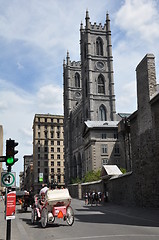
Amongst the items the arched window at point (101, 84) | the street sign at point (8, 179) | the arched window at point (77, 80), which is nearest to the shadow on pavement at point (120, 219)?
the street sign at point (8, 179)

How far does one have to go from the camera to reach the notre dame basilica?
6222 cm

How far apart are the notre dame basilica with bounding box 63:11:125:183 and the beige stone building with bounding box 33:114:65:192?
14.0m

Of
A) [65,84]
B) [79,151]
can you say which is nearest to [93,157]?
[79,151]

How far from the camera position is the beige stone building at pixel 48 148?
107 metres

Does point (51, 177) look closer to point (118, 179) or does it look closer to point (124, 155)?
point (124, 155)

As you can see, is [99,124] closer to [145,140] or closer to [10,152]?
[145,140]

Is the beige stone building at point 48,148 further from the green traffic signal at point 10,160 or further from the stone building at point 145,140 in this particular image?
the green traffic signal at point 10,160

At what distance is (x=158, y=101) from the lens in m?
20.6

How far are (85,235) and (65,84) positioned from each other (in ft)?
336

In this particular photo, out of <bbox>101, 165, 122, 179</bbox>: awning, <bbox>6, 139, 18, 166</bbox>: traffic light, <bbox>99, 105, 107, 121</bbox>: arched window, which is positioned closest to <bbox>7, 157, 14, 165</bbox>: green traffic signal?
<bbox>6, 139, 18, 166</bbox>: traffic light

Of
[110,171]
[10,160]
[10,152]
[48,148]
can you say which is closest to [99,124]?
[110,171]

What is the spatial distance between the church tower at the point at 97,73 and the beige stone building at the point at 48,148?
117 feet

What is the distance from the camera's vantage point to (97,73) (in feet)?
267

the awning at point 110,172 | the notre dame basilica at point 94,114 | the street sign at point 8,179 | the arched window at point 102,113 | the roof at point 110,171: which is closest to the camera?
the street sign at point 8,179
